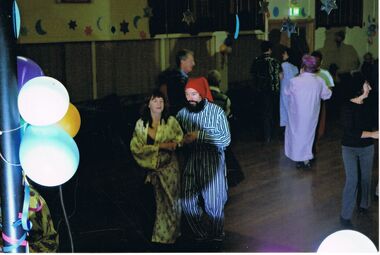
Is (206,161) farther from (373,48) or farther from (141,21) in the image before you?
(373,48)

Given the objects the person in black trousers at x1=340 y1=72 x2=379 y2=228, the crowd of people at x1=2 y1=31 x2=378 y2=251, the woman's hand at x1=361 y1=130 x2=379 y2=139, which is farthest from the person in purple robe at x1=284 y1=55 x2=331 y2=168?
the woman's hand at x1=361 y1=130 x2=379 y2=139

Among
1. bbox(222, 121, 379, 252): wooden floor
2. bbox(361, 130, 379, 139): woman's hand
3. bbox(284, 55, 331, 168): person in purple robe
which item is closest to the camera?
bbox(361, 130, 379, 139): woman's hand

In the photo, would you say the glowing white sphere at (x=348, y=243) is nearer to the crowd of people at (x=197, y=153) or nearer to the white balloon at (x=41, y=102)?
the white balloon at (x=41, y=102)

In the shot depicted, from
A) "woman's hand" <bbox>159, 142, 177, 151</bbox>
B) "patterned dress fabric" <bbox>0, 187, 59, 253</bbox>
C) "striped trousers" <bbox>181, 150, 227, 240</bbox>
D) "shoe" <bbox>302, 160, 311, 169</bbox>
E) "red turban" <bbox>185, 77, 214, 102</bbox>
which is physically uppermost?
"red turban" <bbox>185, 77, 214, 102</bbox>

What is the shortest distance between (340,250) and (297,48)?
30.3 feet

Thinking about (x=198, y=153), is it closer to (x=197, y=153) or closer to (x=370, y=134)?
(x=197, y=153)

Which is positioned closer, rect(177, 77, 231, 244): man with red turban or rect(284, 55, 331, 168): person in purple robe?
rect(177, 77, 231, 244): man with red turban

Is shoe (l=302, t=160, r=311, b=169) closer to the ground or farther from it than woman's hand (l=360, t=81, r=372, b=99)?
closer to the ground

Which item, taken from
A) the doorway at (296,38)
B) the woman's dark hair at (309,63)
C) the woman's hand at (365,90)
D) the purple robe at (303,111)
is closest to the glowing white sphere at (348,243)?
the woman's hand at (365,90)

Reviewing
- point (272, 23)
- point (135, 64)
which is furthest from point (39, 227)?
point (272, 23)

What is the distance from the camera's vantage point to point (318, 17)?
11727 mm

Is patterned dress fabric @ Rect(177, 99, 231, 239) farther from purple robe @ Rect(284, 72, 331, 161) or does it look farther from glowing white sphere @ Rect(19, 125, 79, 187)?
purple robe @ Rect(284, 72, 331, 161)

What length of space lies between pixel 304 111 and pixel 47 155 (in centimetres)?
494

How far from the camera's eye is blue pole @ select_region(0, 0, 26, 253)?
1.97m
